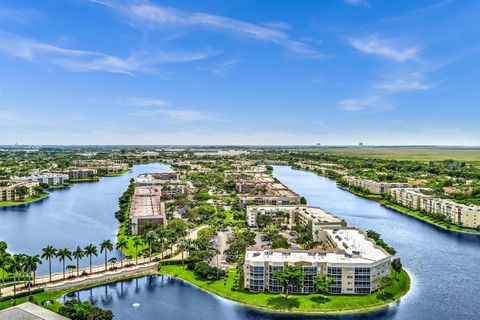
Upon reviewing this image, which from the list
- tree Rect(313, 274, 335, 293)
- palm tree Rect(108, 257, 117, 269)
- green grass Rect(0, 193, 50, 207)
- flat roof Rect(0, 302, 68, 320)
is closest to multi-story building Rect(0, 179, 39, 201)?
green grass Rect(0, 193, 50, 207)

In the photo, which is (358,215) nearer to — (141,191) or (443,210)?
(443,210)

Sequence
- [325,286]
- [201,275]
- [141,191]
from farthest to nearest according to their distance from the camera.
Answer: [141,191]
[201,275]
[325,286]

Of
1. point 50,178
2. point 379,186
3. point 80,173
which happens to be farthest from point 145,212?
point 80,173

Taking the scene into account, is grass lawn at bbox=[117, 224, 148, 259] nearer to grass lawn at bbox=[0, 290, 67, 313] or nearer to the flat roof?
grass lawn at bbox=[0, 290, 67, 313]

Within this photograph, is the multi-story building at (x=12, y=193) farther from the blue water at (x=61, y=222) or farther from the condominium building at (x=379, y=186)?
the condominium building at (x=379, y=186)

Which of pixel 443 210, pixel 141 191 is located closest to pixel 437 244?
pixel 443 210
